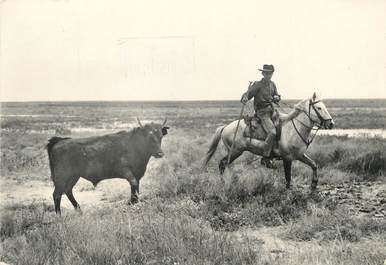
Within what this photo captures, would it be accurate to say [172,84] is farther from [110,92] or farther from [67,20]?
[67,20]

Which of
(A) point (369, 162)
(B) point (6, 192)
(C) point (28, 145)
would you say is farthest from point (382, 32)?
(C) point (28, 145)

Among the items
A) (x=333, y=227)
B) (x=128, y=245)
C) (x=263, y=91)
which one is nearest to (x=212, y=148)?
(x=263, y=91)

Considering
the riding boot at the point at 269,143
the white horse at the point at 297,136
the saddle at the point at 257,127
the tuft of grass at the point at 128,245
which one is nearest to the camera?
the tuft of grass at the point at 128,245

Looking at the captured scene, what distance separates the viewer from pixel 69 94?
9.70 m

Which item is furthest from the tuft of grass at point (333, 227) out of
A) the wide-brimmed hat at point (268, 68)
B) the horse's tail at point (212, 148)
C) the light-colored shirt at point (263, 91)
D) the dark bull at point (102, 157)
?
the horse's tail at point (212, 148)

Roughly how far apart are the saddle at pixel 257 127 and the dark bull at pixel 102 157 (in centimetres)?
216

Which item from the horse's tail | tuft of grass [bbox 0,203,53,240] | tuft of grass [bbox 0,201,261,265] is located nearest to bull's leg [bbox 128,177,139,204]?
tuft of grass [bbox 0,203,53,240]

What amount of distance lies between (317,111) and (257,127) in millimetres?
1269

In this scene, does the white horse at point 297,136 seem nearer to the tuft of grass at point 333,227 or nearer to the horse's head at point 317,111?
the horse's head at point 317,111

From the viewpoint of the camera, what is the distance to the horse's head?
8.51m

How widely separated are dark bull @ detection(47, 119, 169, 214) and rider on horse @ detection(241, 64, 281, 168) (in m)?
2.15

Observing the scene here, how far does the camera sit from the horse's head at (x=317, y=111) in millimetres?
8508

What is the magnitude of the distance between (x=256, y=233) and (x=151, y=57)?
3.84 meters

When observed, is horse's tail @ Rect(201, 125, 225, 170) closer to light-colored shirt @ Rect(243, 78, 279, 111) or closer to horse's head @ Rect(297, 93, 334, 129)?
light-colored shirt @ Rect(243, 78, 279, 111)
